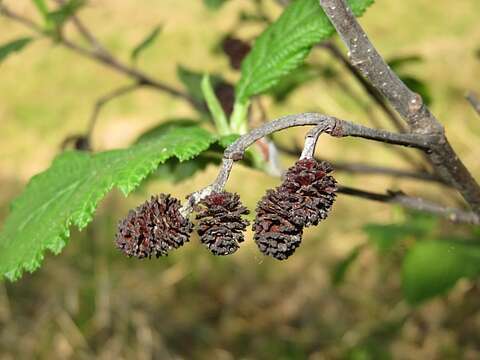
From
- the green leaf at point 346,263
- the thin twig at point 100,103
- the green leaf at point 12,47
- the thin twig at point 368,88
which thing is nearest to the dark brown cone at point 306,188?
the thin twig at point 368,88

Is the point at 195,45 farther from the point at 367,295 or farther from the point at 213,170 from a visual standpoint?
the point at 367,295

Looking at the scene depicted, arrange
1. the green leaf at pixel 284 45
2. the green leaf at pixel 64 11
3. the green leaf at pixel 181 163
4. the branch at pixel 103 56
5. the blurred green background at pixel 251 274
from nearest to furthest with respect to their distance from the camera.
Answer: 1. the green leaf at pixel 284 45
2. the green leaf at pixel 181 163
3. the green leaf at pixel 64 11
4. the branch at pixel 103 56
5. the blurred green background at pixel 251 274

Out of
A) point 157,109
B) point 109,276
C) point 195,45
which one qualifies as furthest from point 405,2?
point 109,276

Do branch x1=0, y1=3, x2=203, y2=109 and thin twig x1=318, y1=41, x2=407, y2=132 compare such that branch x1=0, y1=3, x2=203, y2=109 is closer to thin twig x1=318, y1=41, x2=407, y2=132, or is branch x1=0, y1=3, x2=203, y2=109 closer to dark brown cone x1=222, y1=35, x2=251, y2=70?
dark brown cone x1=222, y1=35, x2=251, y2=70

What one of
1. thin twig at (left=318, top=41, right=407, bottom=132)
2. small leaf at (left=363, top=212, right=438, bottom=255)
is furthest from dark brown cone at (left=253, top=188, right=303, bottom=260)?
small leaf at (left=363, top=212, right=438, bottom=255)

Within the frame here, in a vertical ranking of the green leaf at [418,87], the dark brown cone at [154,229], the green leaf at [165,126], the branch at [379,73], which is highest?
the green leaf at [165,126]

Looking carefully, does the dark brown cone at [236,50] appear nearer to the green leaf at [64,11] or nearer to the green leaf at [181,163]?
the green leaf at [181,163]
